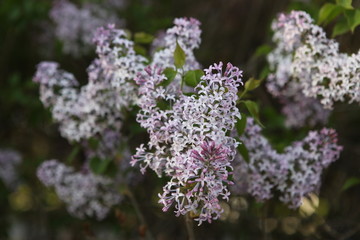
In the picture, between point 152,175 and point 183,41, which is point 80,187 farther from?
point 183,41

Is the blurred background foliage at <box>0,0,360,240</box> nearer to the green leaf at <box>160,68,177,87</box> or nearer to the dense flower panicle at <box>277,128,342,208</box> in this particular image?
the dense flower panicle at <box>277,128,342,208</box>

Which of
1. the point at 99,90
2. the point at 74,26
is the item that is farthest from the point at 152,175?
the point at 99,90

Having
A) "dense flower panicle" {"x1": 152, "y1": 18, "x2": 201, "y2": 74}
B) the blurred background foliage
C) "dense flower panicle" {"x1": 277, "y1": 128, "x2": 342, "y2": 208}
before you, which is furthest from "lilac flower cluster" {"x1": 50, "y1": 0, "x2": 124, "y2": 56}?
"dense flower panicle" {"x1": 277, "y1": 128, "x2": 342, "y2": 208}

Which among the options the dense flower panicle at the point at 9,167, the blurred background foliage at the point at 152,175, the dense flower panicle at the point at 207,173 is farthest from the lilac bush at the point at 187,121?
the dense flower panicle at the point at 9,167

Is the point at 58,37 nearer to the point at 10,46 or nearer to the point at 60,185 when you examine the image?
the point at 10,46

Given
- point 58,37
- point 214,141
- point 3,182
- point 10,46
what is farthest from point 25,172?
point 214,141

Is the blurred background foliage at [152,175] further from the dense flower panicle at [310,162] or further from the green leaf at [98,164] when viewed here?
the dense flower panicle at [310,162]
